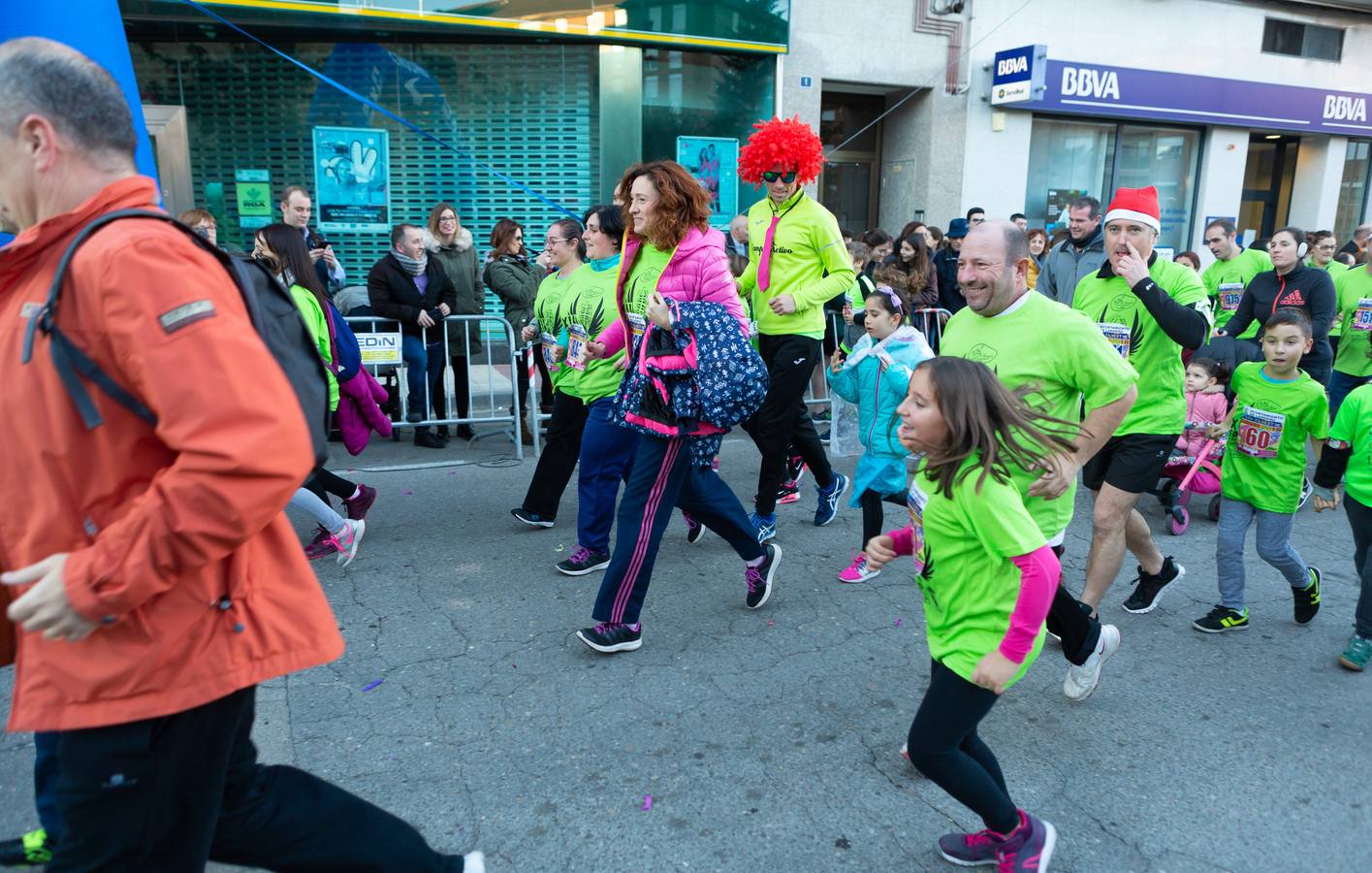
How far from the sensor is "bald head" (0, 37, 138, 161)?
160 cm

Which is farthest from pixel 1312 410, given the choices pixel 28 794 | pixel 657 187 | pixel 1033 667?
pixel 28 794

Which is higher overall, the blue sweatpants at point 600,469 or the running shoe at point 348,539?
the blue sweatpants at point 600,469

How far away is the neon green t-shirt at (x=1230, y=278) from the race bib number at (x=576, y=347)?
20.3 ft

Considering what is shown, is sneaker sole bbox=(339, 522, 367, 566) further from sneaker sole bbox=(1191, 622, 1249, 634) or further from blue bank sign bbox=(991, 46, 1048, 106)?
blue bank sign bbox=(991, 46, 1048, 106)

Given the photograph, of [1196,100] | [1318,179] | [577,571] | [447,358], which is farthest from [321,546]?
[1318,179]

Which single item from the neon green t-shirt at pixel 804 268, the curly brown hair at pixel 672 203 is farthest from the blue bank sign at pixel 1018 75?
the curly brown hair at pixel 672 203

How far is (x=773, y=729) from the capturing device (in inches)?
138

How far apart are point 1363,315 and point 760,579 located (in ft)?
18.7

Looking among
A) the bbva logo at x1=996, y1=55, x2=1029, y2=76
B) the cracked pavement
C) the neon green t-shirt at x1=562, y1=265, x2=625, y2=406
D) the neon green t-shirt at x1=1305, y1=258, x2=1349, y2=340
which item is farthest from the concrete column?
the neon green t-shirt at x1=562, y1=265, x2=625, y2=406

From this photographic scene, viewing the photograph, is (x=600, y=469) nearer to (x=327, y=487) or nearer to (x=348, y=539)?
(x=348, y=539)

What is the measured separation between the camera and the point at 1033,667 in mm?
4047

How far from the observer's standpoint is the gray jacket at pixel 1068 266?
6055mm

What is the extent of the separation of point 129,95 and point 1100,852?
189 inches

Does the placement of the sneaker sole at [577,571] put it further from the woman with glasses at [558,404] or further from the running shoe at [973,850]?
the running shoe at [973,850]
